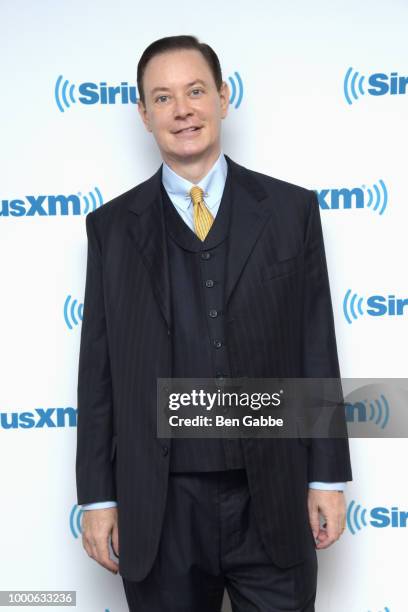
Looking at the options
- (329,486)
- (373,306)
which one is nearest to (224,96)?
(373,306)

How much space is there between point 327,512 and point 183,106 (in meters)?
0.95

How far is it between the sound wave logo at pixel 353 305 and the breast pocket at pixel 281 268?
46 cm

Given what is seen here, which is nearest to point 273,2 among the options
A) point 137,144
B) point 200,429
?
point 137,144

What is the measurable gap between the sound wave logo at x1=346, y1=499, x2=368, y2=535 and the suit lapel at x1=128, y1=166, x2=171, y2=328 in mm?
907

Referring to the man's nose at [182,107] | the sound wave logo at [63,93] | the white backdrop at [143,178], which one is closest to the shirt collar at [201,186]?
the man's nose at [182,107]

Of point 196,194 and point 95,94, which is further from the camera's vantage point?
point 95,94

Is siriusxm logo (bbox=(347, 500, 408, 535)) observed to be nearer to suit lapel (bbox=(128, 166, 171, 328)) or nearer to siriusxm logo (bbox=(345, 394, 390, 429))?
siriusxm logo (bbox=(345, 394, 390, 429))

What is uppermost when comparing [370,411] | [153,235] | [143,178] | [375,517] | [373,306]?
[143,178]

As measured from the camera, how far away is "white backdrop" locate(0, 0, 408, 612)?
186cm

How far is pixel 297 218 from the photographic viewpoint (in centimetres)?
152

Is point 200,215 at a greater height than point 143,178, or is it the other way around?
point 143,178

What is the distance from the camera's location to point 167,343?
143 cm

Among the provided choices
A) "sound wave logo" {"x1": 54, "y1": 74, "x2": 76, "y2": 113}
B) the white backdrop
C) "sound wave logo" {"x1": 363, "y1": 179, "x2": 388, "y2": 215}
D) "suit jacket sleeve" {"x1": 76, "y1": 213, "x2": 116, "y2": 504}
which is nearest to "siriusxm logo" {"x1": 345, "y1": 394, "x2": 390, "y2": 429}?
the white backdrop

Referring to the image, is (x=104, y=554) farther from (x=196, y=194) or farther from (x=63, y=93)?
(x=63, y=93)
